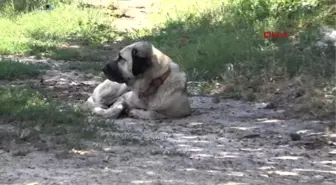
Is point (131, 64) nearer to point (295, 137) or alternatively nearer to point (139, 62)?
point (139, 62)

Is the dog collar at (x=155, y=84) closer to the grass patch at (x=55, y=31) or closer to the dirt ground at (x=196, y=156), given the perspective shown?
the dirt ground at (x=196, y=156)

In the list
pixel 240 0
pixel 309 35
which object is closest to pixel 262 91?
pixel 309 35

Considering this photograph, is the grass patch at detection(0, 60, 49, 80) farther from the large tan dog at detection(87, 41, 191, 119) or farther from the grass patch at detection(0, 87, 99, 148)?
the large tan dog at detection(87, 41, 191, 119)

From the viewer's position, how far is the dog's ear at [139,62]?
774 centimetres

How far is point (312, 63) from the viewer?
9.37 meters

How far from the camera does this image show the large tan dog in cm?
780

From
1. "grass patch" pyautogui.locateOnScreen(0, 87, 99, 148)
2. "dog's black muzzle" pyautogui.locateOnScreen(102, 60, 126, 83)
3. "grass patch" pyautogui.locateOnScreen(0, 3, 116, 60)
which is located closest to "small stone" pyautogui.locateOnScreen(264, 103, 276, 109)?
"dog's black muzzle" pyautogui.locateOnScreen(102, 60, 126, 83)

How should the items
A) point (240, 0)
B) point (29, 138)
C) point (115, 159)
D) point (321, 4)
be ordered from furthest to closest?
point (240, 0)
point (321, 4)
point (29, 138)
point (115, 159)

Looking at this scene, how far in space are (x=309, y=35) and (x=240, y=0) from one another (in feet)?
14.6

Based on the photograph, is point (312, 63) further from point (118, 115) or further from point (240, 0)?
point (240, 0)

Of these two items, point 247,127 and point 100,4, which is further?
point 100,4

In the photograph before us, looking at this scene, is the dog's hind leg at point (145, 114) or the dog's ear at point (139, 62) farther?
the dog's hind leg at point (145, 114)

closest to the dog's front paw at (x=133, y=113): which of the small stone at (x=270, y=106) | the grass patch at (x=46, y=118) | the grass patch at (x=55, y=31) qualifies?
the grass patch at (x=46, y=118)

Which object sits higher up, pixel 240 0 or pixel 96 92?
pixel 240 0
